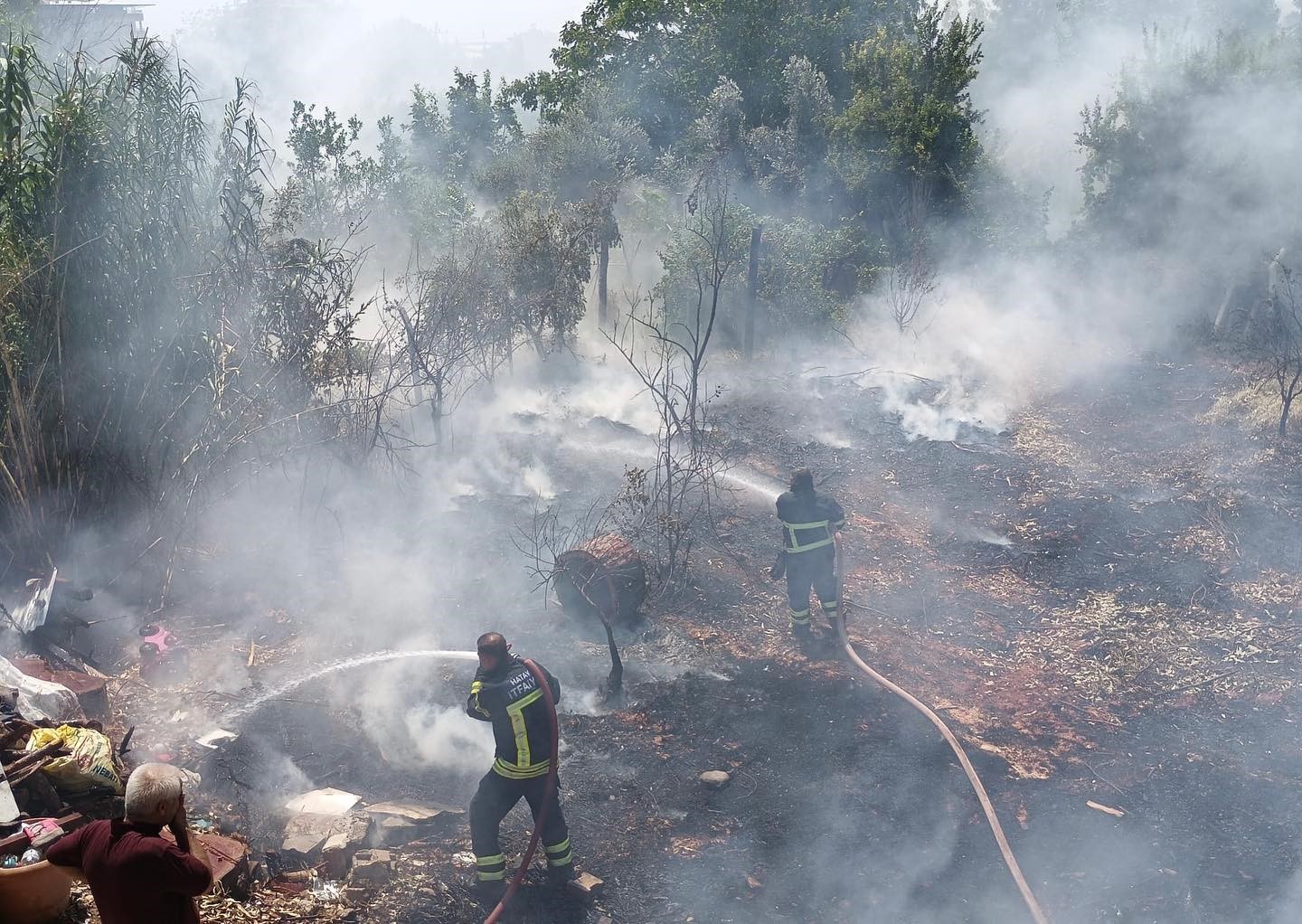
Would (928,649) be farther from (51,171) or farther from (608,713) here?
(51,171)

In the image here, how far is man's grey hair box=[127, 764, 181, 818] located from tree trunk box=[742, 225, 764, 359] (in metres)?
15.0

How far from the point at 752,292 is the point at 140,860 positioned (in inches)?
607

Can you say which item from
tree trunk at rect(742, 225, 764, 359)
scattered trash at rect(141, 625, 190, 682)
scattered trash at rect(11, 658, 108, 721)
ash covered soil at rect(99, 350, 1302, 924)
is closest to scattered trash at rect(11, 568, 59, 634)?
scattered trash at rect(11, 658, 108, 721)

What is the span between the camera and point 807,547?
7883 millimetres

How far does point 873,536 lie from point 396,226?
18131 millimetres

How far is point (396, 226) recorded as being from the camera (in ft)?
80.4

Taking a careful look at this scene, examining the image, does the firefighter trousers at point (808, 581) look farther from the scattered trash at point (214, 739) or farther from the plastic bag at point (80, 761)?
the plastic bag at point (80, 761)

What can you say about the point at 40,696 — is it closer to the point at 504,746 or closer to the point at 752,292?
the point at 504,746

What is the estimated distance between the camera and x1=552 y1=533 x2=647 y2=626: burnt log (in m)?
8.27

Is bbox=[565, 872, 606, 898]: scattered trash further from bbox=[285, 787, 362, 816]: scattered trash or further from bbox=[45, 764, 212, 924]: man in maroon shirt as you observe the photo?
bbox=[45, 764, 212, 924]: man in maroon shirt

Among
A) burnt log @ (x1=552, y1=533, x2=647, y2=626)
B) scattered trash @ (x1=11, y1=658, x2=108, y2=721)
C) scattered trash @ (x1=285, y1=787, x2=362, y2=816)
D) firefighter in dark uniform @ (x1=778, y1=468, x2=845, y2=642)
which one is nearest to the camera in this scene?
scattered trash @ (x1=285, y1=787, x2=362, y2=816)

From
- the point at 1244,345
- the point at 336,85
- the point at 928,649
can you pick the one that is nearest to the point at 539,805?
the point at 928,649

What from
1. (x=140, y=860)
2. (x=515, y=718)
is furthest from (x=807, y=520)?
(x=140, y=860)

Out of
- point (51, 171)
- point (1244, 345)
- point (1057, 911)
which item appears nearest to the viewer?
point (1057, 911)
